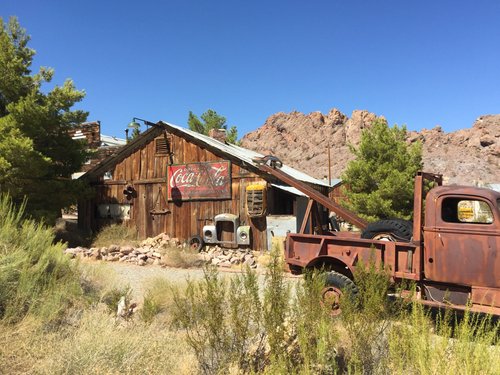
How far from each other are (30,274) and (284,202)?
13.0 meters

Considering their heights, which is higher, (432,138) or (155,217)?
(432,138)

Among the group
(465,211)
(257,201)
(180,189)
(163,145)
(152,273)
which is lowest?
(152,273)

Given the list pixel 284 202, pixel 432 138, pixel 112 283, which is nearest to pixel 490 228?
pixel 112 283

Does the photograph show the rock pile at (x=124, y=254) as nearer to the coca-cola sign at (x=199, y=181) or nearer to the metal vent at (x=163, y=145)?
the coca-cola sign at (x=199, y=181)

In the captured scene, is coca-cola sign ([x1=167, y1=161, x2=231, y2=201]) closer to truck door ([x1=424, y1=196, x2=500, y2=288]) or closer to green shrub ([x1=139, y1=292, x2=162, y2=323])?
green shrub ([x1=139, y1=292, x2=162, y2=323])

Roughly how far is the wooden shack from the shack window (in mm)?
7958

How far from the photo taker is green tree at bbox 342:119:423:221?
19.4m

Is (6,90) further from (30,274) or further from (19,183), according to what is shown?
(30,274)

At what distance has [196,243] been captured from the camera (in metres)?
15.9

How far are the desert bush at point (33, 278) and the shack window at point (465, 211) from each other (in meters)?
5.82

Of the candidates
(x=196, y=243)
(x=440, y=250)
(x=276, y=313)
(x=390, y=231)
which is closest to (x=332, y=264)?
(x=390, y=231)

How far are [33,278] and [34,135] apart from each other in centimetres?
1135

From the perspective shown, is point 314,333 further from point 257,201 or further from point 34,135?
point 34,135

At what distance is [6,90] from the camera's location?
48.6ft
